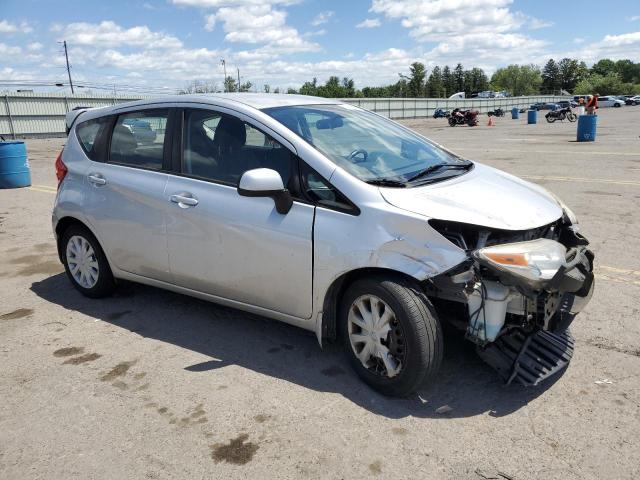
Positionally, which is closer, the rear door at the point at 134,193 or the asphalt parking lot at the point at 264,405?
the asphalt parking lot at the point at 264,405

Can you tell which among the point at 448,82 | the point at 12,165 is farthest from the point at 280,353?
the point at 448,82

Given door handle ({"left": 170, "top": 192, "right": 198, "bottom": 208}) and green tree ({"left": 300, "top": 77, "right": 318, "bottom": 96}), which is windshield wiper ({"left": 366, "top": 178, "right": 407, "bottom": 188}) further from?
green tree ({"left": 300, "top": 77, "right": 318, "bottom": 96})

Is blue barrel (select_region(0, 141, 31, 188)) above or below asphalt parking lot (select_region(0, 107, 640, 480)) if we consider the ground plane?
above

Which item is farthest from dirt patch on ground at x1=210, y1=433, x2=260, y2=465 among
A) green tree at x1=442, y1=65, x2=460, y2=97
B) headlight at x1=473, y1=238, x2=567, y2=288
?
green tree at x1=442, y1=65, x2=460, y2=97

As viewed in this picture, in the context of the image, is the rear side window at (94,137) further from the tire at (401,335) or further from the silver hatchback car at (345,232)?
the tire at (401,335)

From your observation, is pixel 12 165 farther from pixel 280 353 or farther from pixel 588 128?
pixel 588 128

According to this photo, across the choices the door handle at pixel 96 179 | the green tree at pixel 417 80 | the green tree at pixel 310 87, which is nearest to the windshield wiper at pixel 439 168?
the door handle at pixel 96 179

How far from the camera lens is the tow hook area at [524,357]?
3102 millimetres

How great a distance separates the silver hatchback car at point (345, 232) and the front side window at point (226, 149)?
0.01 meters

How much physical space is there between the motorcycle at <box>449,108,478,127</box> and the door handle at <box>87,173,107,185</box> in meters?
35.0

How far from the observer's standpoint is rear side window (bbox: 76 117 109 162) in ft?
15.4

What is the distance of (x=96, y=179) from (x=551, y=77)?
489 feet

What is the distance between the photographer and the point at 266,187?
330 cm

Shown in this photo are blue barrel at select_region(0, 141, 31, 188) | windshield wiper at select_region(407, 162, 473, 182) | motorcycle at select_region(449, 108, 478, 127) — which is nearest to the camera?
windshield wiper at select_region(407, 162, 473, 182)
